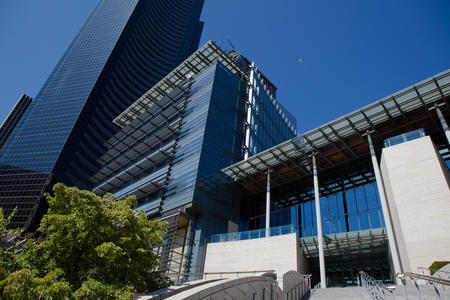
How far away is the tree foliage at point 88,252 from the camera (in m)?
9.04

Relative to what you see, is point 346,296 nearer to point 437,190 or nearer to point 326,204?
point 437,190

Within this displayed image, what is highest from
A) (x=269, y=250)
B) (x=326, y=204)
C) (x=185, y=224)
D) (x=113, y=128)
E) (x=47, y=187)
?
(x=113, y=128)

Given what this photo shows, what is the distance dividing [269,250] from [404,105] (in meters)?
16.0

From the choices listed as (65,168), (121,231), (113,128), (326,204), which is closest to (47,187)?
(65,168)

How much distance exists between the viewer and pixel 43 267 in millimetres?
10062

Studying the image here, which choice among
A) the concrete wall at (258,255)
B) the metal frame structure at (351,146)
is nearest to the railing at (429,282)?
the metal frame structure at (351,146)

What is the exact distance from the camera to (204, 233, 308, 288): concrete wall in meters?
23.4

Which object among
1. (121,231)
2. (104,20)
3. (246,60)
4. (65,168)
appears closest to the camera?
(121,231)

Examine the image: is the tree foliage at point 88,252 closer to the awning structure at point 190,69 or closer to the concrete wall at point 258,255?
the concrete wall at point 258,255

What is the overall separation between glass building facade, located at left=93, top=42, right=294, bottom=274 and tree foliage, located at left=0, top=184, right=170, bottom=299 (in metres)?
16.3

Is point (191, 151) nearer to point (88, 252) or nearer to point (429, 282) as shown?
point (88, 252)

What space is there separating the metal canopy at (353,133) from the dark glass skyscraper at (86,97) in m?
66.4

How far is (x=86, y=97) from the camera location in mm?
92625

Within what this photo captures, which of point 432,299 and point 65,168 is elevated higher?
point 65,168
